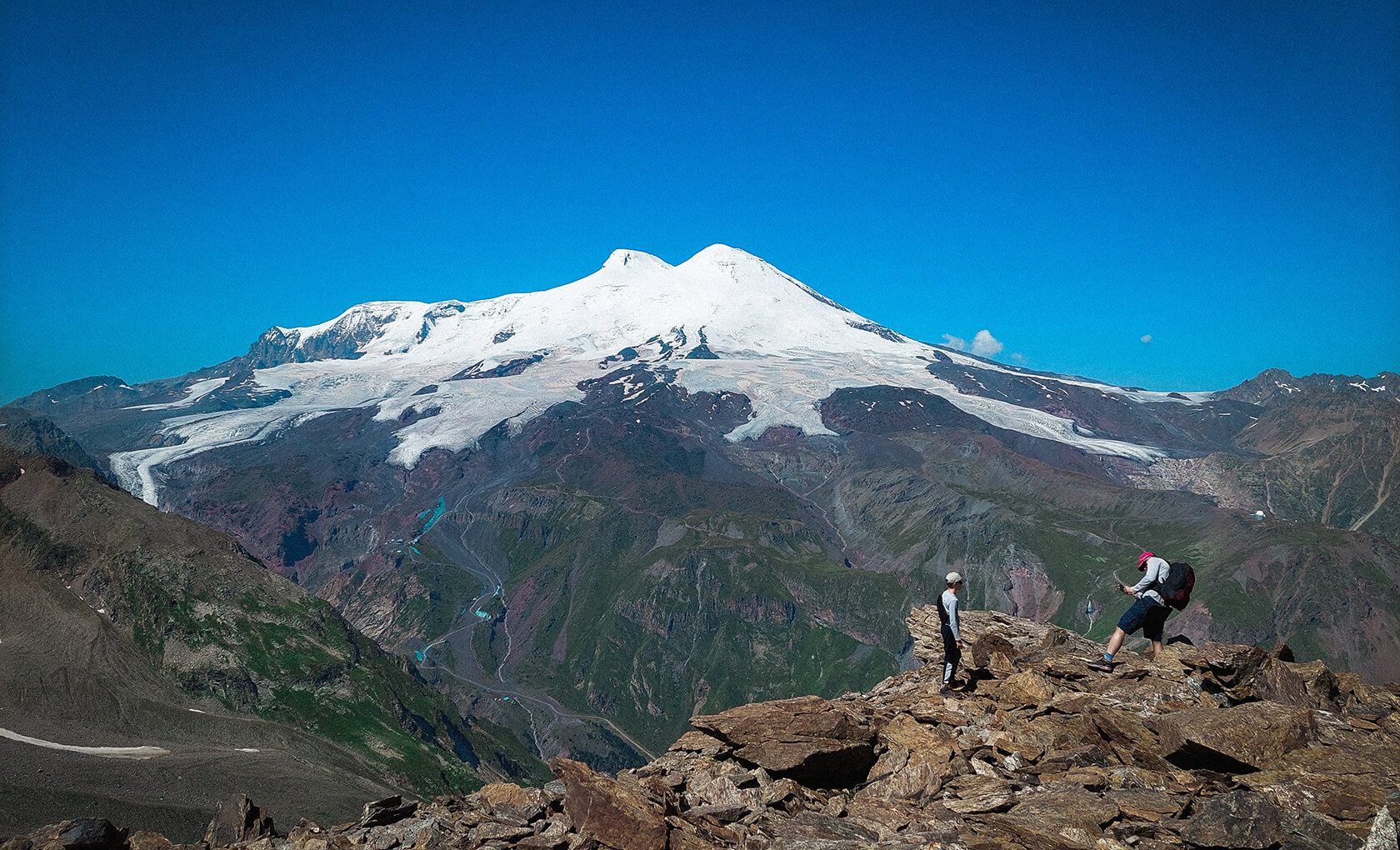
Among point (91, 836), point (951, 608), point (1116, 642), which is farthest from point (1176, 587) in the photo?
point (91, 836)

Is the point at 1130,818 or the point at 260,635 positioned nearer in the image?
the point at 1130,818

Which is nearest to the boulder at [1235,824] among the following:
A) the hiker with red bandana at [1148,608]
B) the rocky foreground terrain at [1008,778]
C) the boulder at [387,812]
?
the rocky foreground terrain at [1008,778]

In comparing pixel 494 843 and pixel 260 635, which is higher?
pixel 494 843

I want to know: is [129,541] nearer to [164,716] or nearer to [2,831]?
[164,716]

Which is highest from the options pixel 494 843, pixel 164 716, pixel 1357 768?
pixel 1357 768

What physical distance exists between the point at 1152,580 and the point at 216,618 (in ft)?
444

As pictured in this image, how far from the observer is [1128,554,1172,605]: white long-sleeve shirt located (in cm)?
2120

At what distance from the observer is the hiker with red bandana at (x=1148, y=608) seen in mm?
21250

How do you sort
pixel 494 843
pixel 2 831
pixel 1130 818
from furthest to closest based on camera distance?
pixel 2 831, pixel 494 843, pixel 1130 818

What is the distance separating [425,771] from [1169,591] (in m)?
121

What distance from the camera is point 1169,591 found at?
842 inches

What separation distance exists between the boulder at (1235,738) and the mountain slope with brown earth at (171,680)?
3048 inches

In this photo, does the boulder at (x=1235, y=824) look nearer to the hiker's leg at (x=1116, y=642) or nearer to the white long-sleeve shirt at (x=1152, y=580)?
the white long-sleeve shirt at (x=1152, y=580)

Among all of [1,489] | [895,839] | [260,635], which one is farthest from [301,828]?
[1,489]
